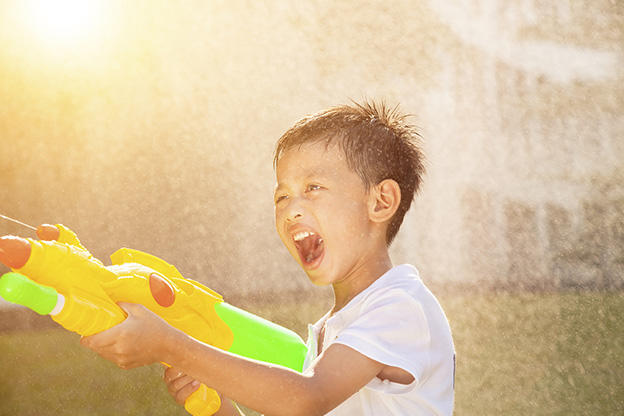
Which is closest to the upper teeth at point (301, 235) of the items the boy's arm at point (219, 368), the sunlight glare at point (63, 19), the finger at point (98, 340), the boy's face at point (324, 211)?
the boy's face at point (324, 211)

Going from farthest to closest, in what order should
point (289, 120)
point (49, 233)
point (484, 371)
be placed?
point (289, 120) → point (484, 371) → point (49, 233)

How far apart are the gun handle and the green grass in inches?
38.4

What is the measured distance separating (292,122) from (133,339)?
4719mm

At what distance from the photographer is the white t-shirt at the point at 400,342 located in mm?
922

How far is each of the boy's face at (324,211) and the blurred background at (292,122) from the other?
289 centimetres

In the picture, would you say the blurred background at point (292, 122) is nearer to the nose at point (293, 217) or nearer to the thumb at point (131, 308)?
the nose at point (293, 217)

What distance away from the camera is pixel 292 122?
5.46 m

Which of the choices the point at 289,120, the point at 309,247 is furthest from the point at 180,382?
the point at 289,120

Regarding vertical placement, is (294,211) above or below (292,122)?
below

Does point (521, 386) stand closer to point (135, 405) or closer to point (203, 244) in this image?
point (135, 405)

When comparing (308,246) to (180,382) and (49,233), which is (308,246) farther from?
(49,233)

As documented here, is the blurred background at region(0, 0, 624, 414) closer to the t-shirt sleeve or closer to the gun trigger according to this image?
the t-shirt sleeve

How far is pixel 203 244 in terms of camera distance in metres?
5.11

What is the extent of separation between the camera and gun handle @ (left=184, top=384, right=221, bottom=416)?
3.66 feet
